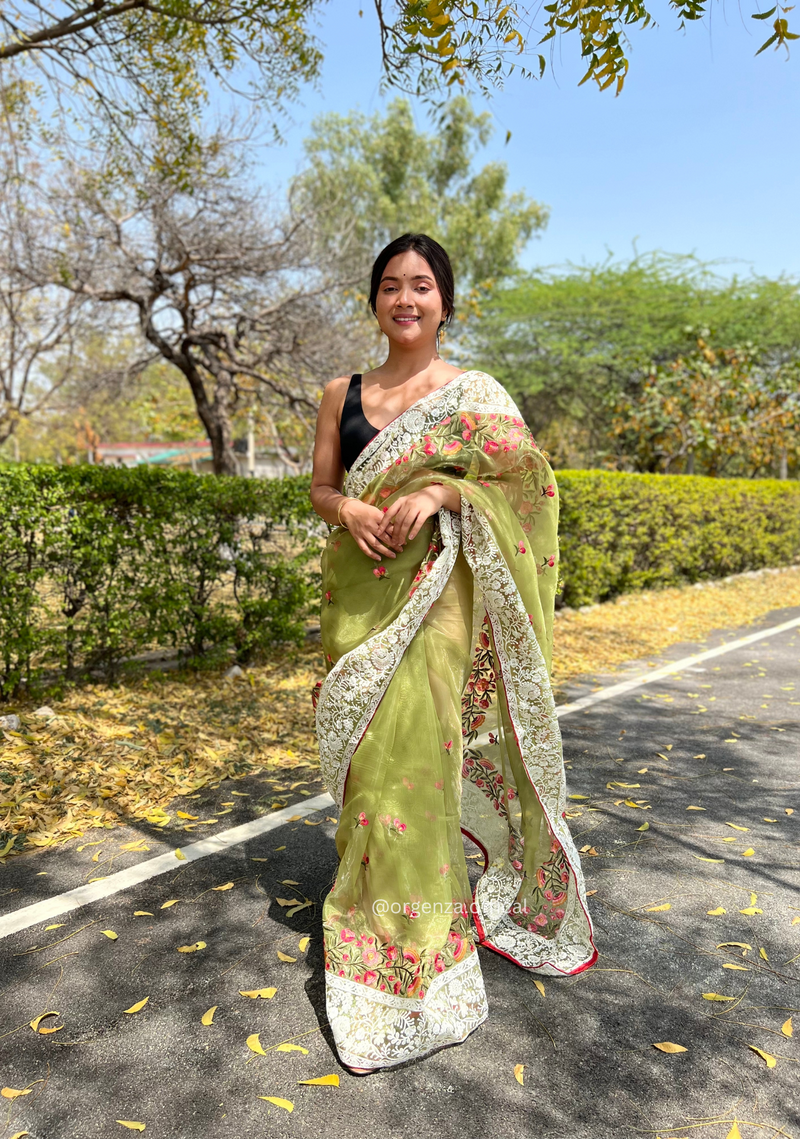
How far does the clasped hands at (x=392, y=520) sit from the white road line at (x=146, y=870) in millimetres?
1799

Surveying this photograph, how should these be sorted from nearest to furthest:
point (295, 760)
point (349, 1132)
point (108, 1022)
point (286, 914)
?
point (349, 1132) → point (108, 1022) → point (286, 914) → point (295, 760)

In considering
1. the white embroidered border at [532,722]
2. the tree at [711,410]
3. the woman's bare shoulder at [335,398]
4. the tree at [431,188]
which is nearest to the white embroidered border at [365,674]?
the white embroidered border at [532,722]

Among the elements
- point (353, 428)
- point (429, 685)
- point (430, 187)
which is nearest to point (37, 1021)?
point (429, 685)

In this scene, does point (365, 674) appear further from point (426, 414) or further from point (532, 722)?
Answer: point (426, 414)

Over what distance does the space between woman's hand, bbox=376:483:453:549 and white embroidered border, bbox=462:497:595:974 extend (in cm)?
11

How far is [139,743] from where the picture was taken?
4.70m

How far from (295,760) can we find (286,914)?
171 cm

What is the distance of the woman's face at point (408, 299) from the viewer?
2561 millimetres

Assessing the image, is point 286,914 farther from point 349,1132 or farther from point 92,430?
point 92,430

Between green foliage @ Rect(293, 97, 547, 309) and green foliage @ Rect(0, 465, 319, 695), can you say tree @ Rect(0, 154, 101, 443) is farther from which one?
green foliage @ Rect(293, 97, 547, 309)

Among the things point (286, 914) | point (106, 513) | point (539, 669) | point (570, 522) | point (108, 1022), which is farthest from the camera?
point (570, 522)

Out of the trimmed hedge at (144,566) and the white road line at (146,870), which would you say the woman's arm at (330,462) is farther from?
the trimmed hedge at (144,566)

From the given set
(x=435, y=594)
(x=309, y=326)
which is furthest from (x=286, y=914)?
(x=309, y=326)

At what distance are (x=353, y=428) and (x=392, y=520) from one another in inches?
16.4
